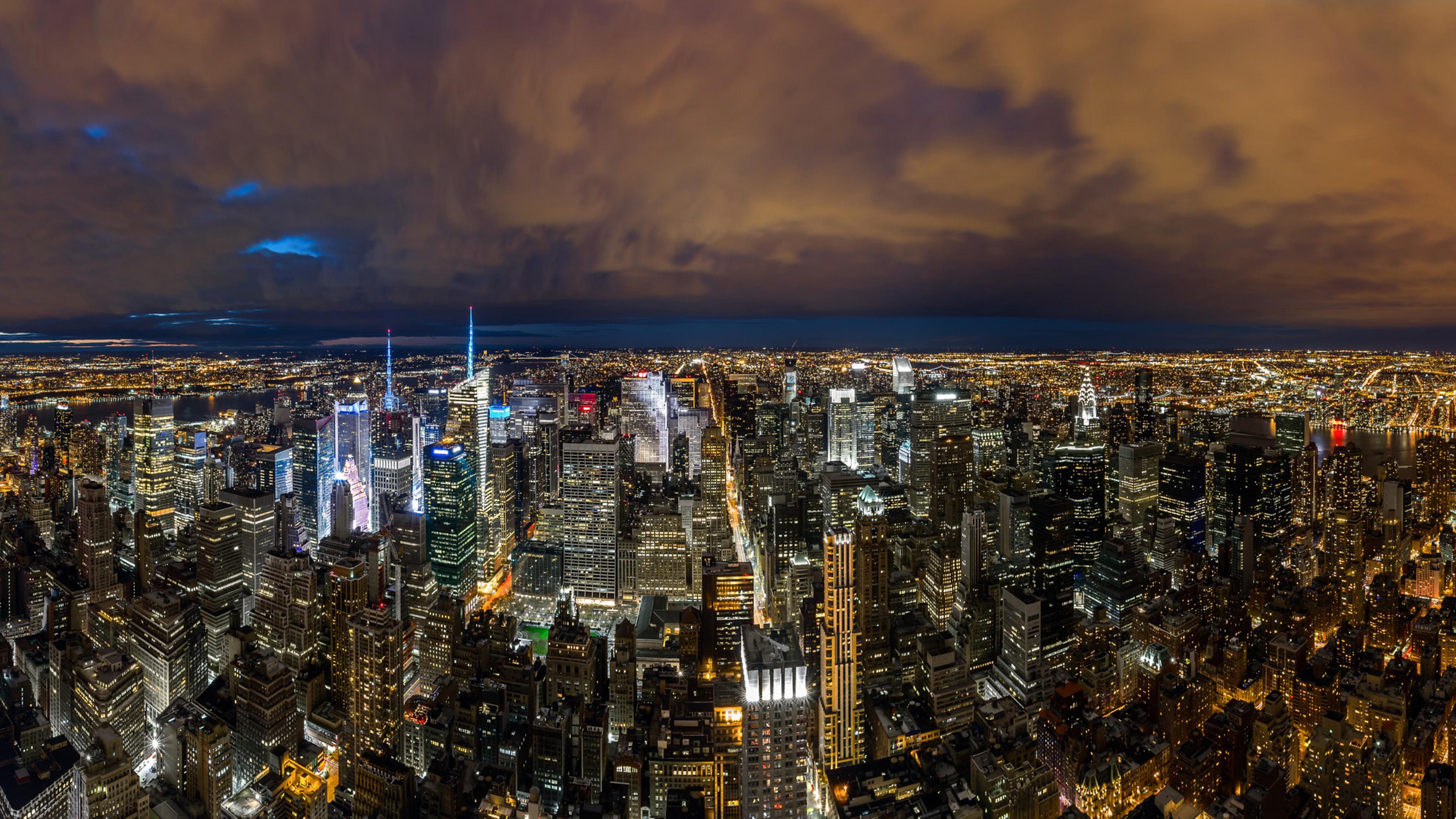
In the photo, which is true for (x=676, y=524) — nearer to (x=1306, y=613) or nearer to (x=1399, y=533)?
(x=1306, y=613)

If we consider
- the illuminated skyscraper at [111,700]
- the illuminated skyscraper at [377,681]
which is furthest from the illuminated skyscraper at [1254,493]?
the illuminated skyscraper at [111,700]

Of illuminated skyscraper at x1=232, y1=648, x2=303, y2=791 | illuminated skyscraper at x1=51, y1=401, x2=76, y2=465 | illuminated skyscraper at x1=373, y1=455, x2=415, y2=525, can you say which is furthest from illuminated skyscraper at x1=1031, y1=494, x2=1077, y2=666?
illuminated skyscraper at x1=51, y1=401, x2=76, y2=465

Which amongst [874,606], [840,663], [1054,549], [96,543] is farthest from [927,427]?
[96,543]

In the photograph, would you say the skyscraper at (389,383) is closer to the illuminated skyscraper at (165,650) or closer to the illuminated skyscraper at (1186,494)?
the illuminated skyscraper at (165,650)

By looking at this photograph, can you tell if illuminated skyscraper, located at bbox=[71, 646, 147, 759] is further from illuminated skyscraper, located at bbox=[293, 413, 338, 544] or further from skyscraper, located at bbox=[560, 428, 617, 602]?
illuminated skyscraper, located at bbox=[293, 413, 338, 544]

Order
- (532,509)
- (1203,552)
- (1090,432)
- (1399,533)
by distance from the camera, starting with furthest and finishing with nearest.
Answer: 1. (532,509)
2. (1090,432)
3. (1203,552)
4. (1399,533)

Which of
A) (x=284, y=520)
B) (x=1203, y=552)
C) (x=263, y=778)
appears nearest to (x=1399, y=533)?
(x=1203, y=552)

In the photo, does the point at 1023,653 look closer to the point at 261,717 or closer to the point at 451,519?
the point at 261,717
